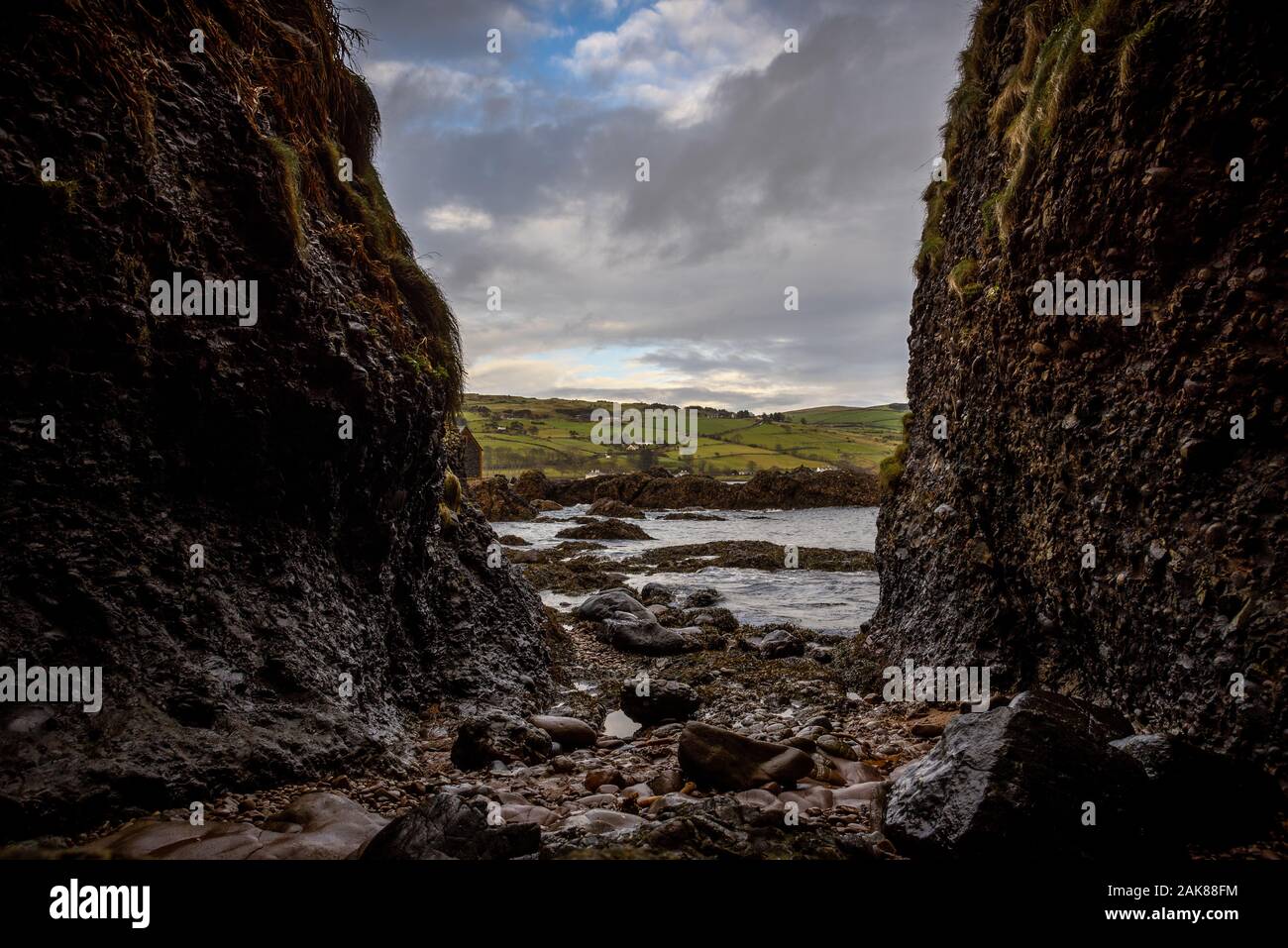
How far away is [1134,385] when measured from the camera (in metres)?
5.34

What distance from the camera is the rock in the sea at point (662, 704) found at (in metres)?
8.06

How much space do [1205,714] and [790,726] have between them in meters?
4.17

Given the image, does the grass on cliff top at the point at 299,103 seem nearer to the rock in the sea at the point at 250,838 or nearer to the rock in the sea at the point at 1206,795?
the rock in the sea at the point at 250,838

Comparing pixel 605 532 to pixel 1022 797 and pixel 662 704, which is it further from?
pixel 1022 797

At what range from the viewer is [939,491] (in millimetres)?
9164

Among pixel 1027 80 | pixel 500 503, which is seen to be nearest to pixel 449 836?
pixel 1027 80

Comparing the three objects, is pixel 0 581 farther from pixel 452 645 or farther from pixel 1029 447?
pixel 1029 447

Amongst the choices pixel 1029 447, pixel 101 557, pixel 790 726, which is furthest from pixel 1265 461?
pixel 101 557

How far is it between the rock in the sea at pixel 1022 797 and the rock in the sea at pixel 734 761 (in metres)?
1.40

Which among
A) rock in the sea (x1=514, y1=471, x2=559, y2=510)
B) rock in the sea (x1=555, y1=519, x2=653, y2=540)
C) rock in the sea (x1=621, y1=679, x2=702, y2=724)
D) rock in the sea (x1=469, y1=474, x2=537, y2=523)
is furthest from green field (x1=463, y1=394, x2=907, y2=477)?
rock in the sea (x1=621, y1=679, x2=702, y2=724)

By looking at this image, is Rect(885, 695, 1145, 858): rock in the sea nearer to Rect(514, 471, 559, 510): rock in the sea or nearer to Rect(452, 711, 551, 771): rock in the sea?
Rect(452, 711, 551, 771): rock in the sea


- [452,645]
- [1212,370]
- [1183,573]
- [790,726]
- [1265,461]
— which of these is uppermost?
[1212,370]
